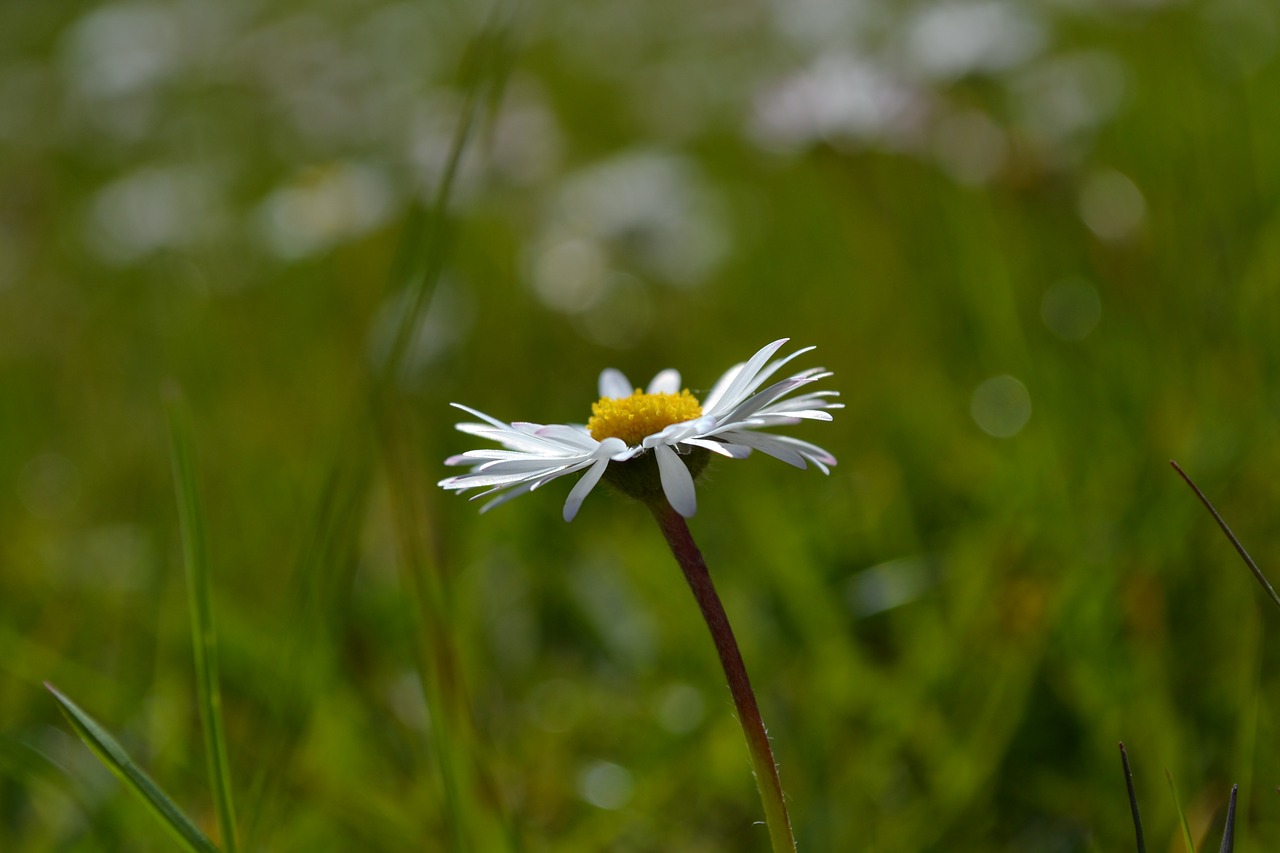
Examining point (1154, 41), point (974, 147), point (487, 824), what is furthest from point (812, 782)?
point (1154, 41)

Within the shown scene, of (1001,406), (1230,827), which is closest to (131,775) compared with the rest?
(1230,827)

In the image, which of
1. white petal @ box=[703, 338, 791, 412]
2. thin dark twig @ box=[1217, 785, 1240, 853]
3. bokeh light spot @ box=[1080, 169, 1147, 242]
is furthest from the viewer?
→ bokeh light spot @ box=[1080, 169, 1147, 242]

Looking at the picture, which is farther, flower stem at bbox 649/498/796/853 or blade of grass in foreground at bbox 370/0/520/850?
blade of grass in foreground at bbox 370/0/520/850

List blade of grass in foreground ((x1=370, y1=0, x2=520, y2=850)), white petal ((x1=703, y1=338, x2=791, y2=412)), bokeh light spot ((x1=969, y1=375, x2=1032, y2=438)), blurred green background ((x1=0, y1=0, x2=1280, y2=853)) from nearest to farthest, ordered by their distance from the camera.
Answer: white petal ((x1=703, y1=338, x2=791, y2=412))
blade of grass in foreground ((x1=370, y1=0, x2=520, y2=850))
blurred green background ((x1=0, y1=0, x2=1280, y2=853))
bokeh light spot ((x1=969, y1=375, x2=1032, y2=438))

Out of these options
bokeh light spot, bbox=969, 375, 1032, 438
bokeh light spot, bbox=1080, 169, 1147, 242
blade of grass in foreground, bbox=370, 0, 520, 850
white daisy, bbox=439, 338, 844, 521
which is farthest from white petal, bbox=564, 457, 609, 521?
bokeh light spot, bbox=1080, 169, 1147, 242

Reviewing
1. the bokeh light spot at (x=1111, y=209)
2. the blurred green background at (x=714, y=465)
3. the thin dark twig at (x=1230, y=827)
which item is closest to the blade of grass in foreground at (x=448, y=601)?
the blurred green background at (x=714, y=465)

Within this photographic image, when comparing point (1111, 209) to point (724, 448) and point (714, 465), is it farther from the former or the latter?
point (724, 448)

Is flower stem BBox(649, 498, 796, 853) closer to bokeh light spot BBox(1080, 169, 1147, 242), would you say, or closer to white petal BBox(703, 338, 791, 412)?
white petal BBox(703, 338, 791, 412)
